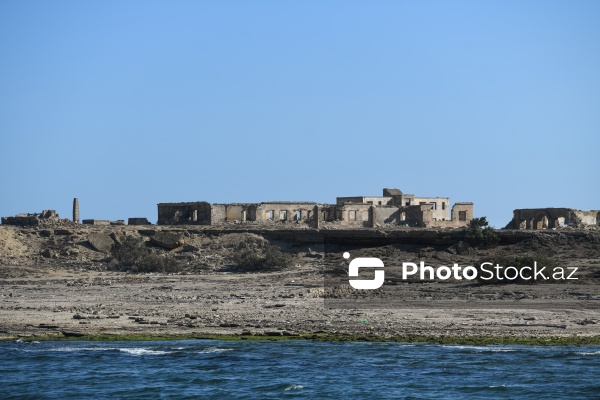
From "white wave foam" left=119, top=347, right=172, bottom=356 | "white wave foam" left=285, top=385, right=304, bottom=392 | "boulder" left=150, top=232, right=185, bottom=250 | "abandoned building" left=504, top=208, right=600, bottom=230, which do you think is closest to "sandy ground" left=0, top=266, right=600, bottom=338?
"white wave foam" left=119, top=347, right=172, bottom=356

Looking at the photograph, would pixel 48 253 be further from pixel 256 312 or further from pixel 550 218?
pixel 550 218

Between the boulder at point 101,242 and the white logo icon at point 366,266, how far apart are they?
10.9 metres

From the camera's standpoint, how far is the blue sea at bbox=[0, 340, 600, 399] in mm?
18938

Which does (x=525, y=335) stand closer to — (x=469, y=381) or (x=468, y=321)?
(x=468, y=321)

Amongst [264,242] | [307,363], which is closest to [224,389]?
[307,363]

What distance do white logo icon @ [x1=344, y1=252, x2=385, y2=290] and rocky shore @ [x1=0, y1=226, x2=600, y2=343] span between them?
0.61 metres

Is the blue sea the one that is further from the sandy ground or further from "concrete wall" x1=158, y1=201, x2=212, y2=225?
"concrete wall" x1=158, y1=201, x2=212, y2=225

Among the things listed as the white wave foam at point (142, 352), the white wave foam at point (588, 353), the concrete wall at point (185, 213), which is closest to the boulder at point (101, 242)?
the concrete wall at point (185, 213)

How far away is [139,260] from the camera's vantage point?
3881 cm

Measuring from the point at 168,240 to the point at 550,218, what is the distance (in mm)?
20643

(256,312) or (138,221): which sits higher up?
(138,221)

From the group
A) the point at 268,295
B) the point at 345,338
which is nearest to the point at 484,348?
the point at 345,338

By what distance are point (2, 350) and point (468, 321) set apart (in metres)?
11.4

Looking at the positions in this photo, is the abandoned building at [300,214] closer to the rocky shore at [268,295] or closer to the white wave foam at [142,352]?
the rocky shore at [268,295]
